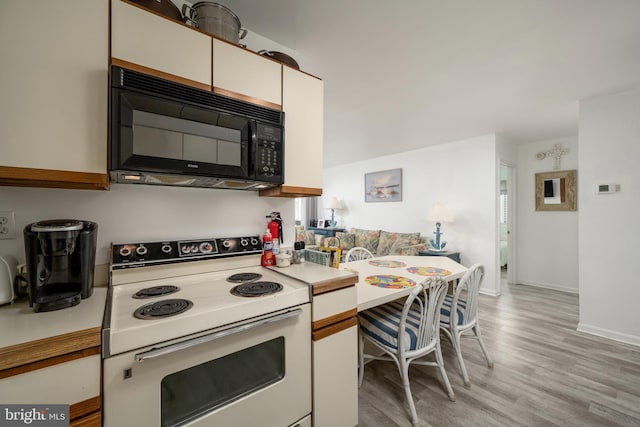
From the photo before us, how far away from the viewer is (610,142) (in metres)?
2.55

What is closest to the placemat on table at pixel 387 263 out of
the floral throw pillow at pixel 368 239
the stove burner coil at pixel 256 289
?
the stove burner coil at pixel 256 289

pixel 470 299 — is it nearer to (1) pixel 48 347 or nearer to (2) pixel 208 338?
(2) pixel 208 338

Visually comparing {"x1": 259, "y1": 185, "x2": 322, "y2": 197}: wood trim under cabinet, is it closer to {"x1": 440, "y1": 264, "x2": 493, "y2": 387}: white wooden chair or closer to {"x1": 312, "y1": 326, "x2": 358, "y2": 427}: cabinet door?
{"x1": 312, "y1": 326, "x2": 358, "y2": 427}: cabinet door

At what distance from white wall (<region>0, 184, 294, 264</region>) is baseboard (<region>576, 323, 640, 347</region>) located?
340 cm

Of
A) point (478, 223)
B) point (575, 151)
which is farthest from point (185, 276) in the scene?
point (575, 151)

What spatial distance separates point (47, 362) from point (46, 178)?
0.62m

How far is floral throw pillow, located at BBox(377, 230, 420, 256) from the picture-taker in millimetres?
4395

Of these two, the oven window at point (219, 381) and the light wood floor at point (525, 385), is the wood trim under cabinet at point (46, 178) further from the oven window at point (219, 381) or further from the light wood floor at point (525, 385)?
the light wood floor at point (525, 385)

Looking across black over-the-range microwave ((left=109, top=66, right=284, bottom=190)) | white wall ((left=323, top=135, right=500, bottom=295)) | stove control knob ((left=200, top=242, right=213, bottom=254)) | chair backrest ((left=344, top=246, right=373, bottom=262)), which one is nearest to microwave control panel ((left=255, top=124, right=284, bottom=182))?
black over-the-range microwave ((left=109, top=66, right=284, bottom=190))

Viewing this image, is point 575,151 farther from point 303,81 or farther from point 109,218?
point 109,218

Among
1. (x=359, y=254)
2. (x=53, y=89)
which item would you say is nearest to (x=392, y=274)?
(x=359, y=254)

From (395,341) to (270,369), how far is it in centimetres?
85

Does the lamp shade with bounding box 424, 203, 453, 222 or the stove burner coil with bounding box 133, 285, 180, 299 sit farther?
the lamp shade with bounding box 424, 203, 453, 222

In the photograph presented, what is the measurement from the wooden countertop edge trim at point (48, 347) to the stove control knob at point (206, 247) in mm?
688
